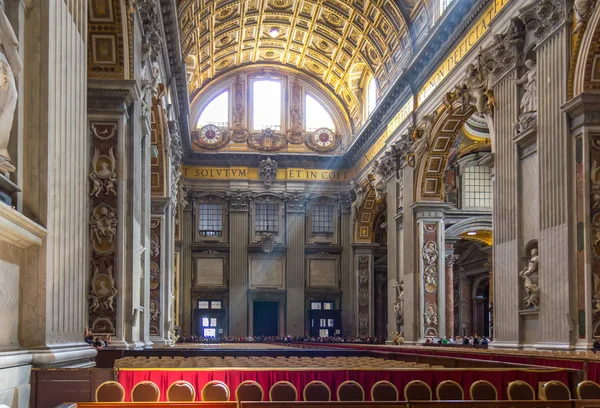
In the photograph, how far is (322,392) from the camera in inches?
285

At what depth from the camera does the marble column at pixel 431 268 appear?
25.0 metres

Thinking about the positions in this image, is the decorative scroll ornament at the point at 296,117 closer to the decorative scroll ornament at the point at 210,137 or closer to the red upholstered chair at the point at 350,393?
the decorative scroll ornament at the point at 210,137

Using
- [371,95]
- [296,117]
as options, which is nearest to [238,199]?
[296,117]

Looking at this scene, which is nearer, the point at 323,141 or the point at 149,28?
the point at 149,28

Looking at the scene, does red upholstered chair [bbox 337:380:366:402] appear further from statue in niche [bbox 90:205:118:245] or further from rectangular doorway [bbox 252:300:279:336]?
rectangular doorway [bbox 252:300:279:336]

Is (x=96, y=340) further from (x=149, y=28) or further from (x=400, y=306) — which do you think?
(x=400, y=306)

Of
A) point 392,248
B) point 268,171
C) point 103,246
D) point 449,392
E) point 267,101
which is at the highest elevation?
point 267,101

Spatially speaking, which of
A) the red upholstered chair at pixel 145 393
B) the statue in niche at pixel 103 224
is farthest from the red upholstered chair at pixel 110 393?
the statue in niche at pixel 103 224

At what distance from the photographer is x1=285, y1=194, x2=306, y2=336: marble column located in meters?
36.6

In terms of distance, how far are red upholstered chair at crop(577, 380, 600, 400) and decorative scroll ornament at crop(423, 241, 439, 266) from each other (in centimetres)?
1810

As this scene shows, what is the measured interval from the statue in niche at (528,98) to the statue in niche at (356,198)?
18201mm

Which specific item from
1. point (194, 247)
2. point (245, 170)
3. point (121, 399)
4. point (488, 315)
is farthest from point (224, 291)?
point (121, 399)

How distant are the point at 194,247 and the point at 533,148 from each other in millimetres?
22930

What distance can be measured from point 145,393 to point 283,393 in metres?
1.22
